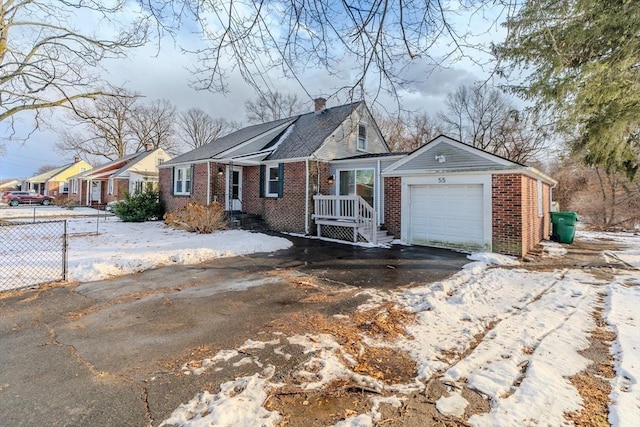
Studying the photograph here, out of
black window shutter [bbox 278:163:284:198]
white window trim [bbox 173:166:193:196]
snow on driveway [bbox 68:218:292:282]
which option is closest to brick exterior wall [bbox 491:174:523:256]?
snow on driveway [bbox 68:218:292:282]

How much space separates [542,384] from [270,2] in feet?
14.7

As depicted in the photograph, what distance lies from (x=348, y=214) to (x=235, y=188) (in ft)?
22.3

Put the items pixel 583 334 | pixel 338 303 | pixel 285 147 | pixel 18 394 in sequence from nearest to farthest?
pixel 18 394
pixel 583 334
pixel 338 303
pixel 285 147

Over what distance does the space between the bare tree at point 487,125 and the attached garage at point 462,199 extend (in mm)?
15743

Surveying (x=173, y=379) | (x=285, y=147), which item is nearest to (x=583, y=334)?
(x=173, y=379)

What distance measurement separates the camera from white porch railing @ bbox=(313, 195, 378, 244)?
1150 cm

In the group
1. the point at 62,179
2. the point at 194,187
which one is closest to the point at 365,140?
the point at 194,187

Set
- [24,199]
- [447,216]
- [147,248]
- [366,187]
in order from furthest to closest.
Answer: [24,199]
[366,187]
[447,216]
[147,248]

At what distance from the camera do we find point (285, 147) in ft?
49.1

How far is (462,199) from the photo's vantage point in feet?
33.8

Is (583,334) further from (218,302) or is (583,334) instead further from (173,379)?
(218,302)

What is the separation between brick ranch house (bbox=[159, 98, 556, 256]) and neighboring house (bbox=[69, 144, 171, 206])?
12102 millimetres

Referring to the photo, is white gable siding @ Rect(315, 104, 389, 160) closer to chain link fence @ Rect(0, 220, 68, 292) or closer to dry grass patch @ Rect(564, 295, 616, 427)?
chain link fence @ Rect(0, 220, 68, 292)

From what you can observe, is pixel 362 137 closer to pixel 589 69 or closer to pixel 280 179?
pixel 280 179
